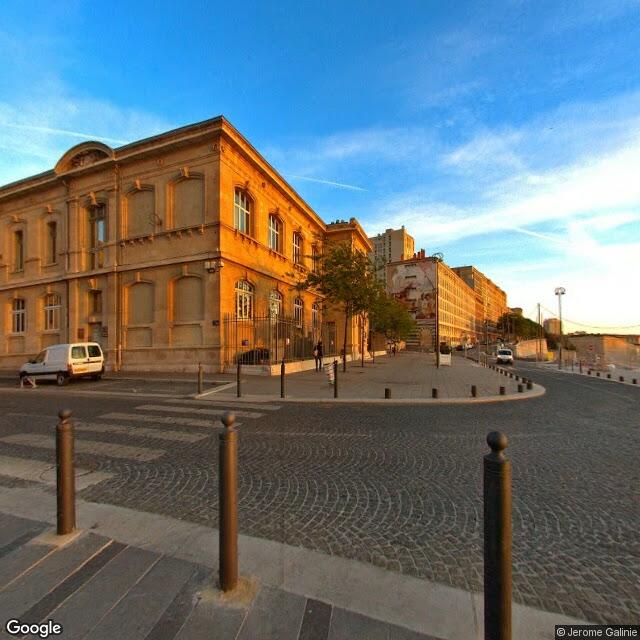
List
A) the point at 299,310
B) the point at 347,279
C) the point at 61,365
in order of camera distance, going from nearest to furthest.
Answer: the point at 61,365
the point at 347,279
the point at 299,310

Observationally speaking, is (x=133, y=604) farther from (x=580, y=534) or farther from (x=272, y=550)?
(x=580, y=534)

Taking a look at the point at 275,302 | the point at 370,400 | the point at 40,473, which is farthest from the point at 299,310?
the point at 40,473

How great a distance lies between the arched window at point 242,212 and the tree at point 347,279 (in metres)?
4.98

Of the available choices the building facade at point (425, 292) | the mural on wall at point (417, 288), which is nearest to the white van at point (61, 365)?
the building facade at point (425, 292)

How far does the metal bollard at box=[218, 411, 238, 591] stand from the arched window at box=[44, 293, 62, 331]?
2631cm

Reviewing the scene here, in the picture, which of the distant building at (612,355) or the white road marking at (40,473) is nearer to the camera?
the white road marking at (40,473)

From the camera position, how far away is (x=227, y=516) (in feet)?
7.66

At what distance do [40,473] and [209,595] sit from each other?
11.9 ft

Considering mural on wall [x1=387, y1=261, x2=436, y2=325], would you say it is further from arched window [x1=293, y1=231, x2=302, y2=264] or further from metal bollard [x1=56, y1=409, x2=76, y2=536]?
metal bollard [x1=56, y1=409, x2=76, y2=536]

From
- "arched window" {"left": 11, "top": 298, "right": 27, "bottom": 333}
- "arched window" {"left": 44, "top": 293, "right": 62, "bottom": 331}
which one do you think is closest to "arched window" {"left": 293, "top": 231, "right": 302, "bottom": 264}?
"arched window" {"left": 44, "top": 293, "right": 62, "bottom": 331}

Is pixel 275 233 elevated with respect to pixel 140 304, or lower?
elevated

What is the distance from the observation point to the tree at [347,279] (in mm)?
21219

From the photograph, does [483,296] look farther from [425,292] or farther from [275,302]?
[275,302]

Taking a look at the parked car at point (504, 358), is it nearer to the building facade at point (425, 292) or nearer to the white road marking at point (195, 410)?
the white road marking at point (195, 410)
